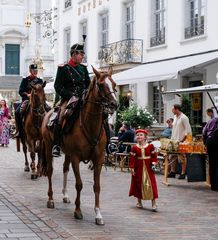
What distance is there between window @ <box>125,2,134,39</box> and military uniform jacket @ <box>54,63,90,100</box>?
53.2 ft

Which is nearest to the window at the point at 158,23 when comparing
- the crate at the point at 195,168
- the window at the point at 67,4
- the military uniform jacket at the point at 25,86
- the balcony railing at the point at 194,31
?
the balcony railing at the point at 194,31

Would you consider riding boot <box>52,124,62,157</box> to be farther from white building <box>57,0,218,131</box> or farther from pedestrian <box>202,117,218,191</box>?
white building <box>57,0,218,131</box>

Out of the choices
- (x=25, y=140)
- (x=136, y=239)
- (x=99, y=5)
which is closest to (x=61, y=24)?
(x=99, y=5)

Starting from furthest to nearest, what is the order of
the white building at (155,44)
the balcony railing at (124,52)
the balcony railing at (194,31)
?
the balcony railing at (124,52) → the balcony railing at (194,31) → the white building at (155,44)

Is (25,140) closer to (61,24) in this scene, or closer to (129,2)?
Result: (129,2)

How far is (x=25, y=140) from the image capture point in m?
15.1

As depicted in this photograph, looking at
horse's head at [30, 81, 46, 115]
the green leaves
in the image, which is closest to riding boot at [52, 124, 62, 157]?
horse's head at [30, 81, 46, 115]

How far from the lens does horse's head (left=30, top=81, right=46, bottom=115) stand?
13.3m

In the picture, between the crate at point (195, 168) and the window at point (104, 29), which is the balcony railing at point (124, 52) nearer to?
the window at point (104, 29)

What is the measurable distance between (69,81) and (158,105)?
14.2 metres

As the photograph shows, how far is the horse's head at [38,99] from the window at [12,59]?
147ft

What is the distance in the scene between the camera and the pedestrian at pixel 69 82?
917cm

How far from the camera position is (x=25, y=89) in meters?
14.8

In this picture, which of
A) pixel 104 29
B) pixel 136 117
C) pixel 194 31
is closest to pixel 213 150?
pixel 136 117
